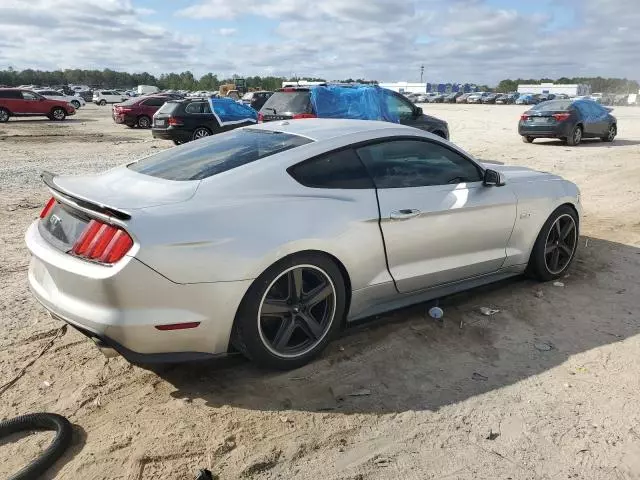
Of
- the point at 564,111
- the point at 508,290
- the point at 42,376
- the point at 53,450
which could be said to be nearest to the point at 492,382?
the point at 508,290

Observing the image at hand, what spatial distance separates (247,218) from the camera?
125 inches

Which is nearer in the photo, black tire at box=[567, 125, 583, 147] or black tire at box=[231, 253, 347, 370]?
black tire at box=[231, 253, 347, 370]

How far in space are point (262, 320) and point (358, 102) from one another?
10889 millimetres

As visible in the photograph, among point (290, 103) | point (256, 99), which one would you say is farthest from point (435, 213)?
point (256, 99)

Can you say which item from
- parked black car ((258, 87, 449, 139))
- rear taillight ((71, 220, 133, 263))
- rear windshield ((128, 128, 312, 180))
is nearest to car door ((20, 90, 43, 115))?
parked black car ((258, 87, 449, 139))

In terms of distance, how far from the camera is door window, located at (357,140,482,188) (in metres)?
3.93

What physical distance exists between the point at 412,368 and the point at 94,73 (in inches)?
6041

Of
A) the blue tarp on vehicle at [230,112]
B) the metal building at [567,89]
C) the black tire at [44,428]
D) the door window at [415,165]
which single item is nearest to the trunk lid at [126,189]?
the black tire at [44,428]

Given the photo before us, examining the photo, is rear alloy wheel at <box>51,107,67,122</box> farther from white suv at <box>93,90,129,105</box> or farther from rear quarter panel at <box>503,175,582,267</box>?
rear quarter panel at <box>503,175,582,267</box>

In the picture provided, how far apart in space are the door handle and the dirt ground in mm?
879

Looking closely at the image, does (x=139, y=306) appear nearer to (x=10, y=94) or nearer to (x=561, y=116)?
(x=561, y=116)

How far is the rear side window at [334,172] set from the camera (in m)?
3.57

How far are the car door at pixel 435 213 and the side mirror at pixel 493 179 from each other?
64 mm

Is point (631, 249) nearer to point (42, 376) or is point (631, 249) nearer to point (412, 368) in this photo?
point (412, 368)
